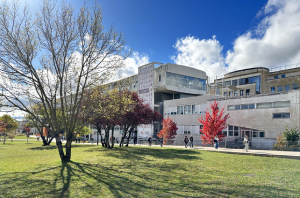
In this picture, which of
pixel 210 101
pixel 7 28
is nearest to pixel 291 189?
pixel 7 28

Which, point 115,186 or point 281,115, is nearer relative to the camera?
point 115,186

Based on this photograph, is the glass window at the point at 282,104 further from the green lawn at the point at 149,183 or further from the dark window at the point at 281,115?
the green lawn at the point at 149,183

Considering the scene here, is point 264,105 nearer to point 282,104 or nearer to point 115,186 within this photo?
point 282,104

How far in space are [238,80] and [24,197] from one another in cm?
5873

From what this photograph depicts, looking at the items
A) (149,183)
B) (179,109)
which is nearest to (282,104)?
(179,109)

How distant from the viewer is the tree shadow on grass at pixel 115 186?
7.64 meters

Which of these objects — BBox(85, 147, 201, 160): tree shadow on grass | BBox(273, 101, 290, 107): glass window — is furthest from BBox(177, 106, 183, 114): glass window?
BBox(85, 147, 201, 160): tree shadow on grass

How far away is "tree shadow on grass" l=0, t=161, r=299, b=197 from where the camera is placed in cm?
764

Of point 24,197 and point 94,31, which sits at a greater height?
point 94,31

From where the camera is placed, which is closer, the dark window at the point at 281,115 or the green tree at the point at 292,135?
the green tree at the point at 292,135

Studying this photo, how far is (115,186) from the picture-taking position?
28.6 feet

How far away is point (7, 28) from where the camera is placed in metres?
Result: 13.1

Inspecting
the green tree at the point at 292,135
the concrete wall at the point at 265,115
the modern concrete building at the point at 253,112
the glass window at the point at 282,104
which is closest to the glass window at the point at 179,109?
the modern concrete building at the point at 253,112

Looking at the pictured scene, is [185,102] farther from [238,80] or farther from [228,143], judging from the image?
[238,80]
